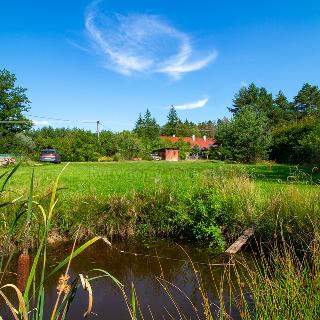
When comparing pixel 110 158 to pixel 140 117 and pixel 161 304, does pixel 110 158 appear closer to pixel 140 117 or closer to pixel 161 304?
pixel 161 304

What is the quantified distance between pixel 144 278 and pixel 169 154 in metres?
53.6

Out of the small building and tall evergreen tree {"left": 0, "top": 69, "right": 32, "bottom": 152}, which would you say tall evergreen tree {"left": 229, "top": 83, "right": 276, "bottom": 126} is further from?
tall evergreen tree {"left": 0, "top": 69, "right": 32, "bottom": 152}

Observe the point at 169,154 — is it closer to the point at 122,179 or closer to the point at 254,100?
the point at 254,100

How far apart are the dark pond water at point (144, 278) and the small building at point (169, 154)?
51678mm

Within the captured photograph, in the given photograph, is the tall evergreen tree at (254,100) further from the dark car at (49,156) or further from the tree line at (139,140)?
the dark car at (49,156)

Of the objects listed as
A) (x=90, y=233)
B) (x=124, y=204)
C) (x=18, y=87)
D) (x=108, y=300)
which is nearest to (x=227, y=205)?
(x=124, y=204)

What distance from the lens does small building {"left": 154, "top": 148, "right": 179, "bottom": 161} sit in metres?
59.1

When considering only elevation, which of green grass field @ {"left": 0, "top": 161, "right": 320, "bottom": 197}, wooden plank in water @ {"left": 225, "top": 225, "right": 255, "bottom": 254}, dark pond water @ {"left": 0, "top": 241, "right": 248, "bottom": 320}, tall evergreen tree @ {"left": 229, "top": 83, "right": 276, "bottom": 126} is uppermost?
tall evergreen tree @ {"left": 229, "top": 83, "right": 276, "bottom": 126}

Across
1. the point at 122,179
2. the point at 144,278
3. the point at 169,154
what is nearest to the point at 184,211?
the point at 144,278

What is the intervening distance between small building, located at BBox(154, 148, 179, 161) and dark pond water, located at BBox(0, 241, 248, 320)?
51678 millimetres

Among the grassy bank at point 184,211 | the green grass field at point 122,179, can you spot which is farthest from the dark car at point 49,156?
the grassy bank at point 184,211

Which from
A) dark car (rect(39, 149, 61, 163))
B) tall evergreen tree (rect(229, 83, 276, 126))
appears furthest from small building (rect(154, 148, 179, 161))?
dark car (rect(39, 149, 61, 163))

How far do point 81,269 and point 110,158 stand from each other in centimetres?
3903

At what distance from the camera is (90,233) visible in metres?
7.50
